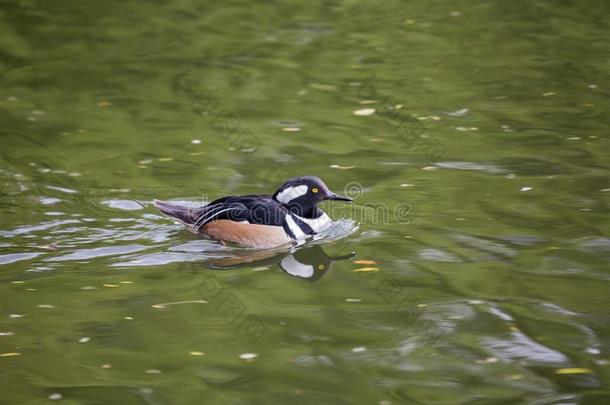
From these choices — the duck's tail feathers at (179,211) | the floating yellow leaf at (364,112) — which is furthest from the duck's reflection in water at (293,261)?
the floating yellow leaf at (364,112)

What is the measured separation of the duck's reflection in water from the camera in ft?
35.6

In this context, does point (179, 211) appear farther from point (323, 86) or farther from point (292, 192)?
point (323, 86)

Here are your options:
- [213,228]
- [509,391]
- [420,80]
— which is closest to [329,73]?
[420,80]

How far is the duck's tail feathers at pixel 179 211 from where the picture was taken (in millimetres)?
11680

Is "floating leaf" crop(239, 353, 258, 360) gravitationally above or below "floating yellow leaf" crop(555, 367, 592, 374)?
above

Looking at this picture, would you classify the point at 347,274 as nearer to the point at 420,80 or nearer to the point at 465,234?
the point at 465,234

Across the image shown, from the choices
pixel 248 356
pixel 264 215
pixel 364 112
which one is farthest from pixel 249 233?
pixel 364 112

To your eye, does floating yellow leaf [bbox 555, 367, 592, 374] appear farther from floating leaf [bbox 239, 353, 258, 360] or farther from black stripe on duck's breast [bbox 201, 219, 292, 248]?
black stripe on duck's breast [bbox 201, 219, 292, 248]

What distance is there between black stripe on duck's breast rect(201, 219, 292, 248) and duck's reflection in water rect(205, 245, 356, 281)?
14cm

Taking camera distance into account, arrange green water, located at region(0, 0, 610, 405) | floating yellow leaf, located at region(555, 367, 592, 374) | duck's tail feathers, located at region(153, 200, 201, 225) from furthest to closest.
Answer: duck's tail feathers, located at region(153, 200, 201, 225)
green water, located at region(0, 0, 610, 405)
floating yellow leaf, located at region(555, 367, 592, 374)

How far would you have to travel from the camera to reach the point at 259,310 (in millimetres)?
9648

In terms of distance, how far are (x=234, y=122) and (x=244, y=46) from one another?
440cm

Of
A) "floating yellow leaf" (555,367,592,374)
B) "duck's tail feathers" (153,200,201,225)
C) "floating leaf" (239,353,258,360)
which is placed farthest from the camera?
"duck's tail feathers" (153,200,201,225)

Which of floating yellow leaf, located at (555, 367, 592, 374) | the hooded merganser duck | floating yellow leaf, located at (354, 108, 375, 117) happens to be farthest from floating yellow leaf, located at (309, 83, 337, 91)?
floating yellow leaf, located at (555, 367, 592, 374)
